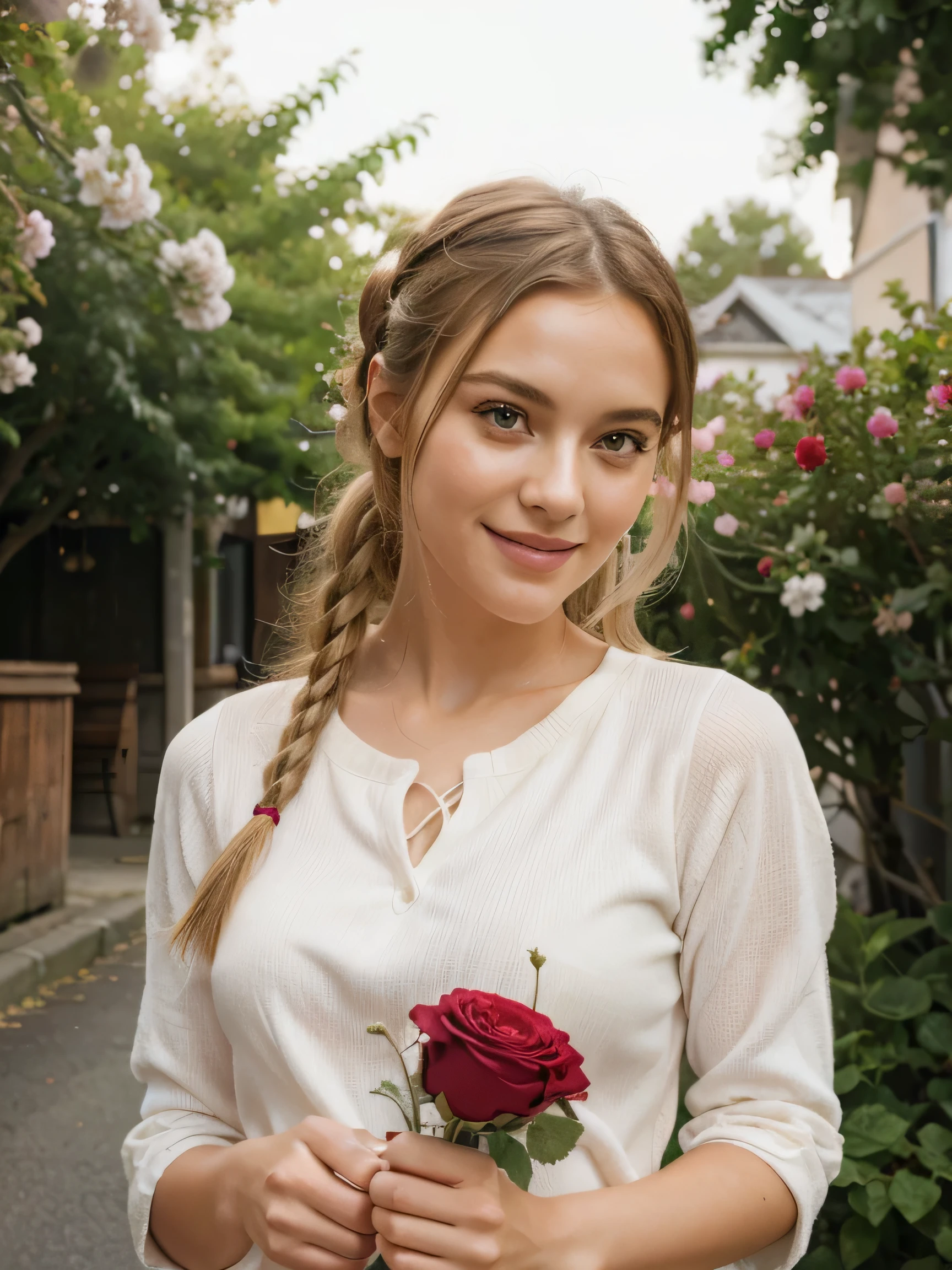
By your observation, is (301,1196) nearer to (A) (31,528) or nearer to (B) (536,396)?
(B) (536,396)

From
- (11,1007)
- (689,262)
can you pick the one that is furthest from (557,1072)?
(11,1007)

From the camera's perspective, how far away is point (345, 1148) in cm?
68

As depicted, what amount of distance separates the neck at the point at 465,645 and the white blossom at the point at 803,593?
0.91m

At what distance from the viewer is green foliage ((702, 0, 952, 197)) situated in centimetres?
205

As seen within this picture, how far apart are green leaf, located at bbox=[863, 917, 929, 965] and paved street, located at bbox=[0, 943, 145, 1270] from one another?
1350 millimetres

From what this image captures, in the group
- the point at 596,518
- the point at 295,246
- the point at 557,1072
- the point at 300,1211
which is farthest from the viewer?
the point at 295,246

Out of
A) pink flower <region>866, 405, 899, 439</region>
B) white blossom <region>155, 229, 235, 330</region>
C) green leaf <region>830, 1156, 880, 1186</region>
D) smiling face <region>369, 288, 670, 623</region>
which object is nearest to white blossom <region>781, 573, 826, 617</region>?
pink flower <region>866, 405, 899, 439</region>

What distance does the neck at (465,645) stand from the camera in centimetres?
93

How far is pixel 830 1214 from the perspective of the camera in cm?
159

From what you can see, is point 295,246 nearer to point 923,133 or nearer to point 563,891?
point 923,133

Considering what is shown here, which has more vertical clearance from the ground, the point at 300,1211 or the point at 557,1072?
the point at 557,1072

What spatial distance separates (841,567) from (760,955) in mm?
1159

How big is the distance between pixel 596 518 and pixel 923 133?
176cm

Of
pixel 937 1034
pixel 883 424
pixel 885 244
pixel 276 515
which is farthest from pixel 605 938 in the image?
pixel 276 515
